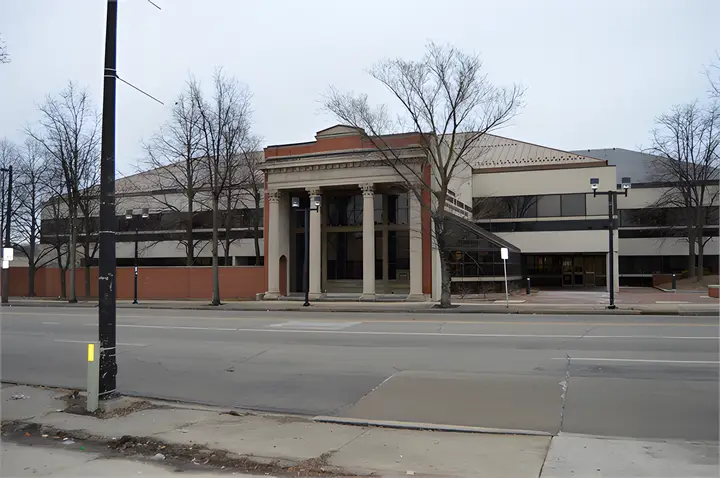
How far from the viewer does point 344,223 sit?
36531 millimetres

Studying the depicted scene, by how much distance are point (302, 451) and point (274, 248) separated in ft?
94.8

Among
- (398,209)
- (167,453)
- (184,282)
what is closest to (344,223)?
(398,209)

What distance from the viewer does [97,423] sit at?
7738 millimetres

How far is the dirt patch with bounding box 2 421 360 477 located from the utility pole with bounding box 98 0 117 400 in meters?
1.20

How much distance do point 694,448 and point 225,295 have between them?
33460 mm

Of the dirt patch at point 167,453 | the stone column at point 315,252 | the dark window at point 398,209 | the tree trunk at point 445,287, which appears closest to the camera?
the dirt patch at point 167,453

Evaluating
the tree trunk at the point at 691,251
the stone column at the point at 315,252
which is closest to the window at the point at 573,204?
the tree trunk at the point at 691,251

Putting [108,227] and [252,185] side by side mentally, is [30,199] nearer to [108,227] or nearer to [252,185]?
[252,185]

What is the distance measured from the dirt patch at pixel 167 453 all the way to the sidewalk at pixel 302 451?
0.04ft

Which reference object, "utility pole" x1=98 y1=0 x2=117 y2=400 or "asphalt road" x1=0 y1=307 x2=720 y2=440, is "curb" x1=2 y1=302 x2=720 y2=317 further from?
"utility pole" x1=98 y1=0 x2=117 y2=400

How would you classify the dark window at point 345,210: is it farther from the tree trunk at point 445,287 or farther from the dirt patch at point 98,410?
the dirt patch at point 98,410

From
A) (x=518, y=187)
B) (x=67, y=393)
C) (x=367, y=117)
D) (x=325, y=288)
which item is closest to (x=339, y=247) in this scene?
(x=325, y=288)

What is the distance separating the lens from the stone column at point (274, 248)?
34.7m

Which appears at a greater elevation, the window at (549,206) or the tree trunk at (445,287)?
the window at (549,206)
